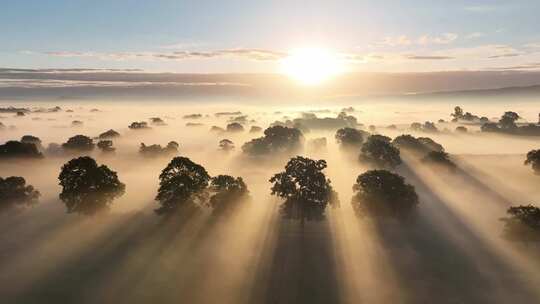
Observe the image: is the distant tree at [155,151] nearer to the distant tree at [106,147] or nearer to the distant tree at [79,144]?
the distant tree at [106,147]

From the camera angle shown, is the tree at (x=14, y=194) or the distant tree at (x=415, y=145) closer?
the tree at (x=14, y=194)

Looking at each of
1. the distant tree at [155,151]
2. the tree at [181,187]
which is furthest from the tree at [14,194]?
the distant tree at [155,151]

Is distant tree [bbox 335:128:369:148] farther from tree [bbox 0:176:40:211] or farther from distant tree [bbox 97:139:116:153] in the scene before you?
tree [bbox 0:176:40:211]

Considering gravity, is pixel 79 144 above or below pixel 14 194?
below

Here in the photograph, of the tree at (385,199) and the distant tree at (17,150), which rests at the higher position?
the tree at (385,199)

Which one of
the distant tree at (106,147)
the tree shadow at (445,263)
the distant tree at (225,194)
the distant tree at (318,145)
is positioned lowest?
the distant tree at (106,147)

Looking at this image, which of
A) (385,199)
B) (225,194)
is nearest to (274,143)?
(225,194)

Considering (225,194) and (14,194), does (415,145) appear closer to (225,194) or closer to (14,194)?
(225,194)
